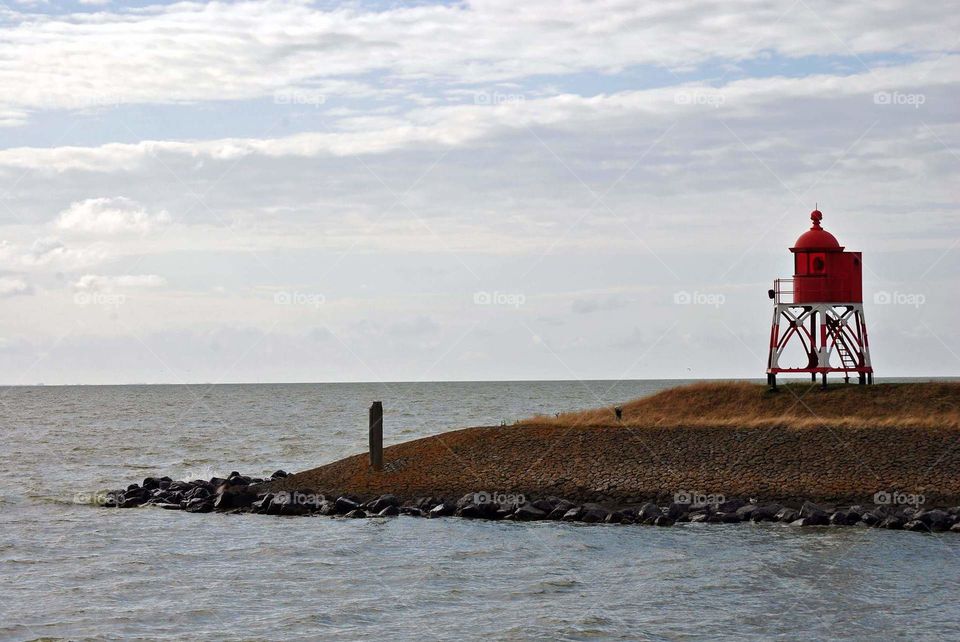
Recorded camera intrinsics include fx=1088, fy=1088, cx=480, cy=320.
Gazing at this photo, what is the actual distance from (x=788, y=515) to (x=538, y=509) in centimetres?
717

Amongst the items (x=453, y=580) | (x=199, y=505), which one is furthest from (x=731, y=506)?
(x=199, y=505)

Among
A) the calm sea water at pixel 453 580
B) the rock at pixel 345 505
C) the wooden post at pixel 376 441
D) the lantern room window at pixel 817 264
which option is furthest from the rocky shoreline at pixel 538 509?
the lantern room window at pixel 817 264

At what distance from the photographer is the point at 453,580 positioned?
2506cm

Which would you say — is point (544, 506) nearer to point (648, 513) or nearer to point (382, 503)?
point (648, 513)

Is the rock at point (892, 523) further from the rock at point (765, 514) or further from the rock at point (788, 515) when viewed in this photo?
the rock at point (765, 514)

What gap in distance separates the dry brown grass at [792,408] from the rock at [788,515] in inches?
260

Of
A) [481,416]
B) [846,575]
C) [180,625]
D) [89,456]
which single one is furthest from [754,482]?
[481,416]

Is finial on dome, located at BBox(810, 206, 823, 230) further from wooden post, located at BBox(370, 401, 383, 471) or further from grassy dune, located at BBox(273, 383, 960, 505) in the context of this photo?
wooden post, located at BBox(370, 401, 383, 471)

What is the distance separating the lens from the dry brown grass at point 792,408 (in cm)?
3716

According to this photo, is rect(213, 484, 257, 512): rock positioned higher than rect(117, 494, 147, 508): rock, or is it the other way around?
rect(213, 484, 257, 512): rock

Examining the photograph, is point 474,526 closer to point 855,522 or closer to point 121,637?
point 855,522

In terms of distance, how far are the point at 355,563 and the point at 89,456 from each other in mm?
39761

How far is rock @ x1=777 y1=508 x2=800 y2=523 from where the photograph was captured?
30.2 m

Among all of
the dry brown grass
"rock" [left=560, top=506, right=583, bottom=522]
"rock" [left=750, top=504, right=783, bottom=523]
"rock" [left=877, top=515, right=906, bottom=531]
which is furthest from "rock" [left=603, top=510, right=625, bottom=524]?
the dry brown grass
